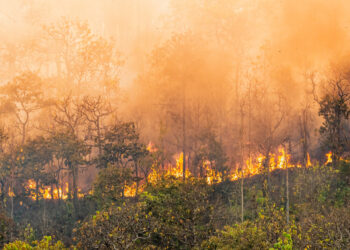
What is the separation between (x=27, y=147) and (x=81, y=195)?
791cm

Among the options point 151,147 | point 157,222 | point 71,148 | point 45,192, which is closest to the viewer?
point 157,222

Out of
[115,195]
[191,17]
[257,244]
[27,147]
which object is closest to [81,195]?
[27,147]

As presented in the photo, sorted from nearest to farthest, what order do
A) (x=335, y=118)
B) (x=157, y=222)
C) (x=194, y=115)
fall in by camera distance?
1. (x=157, y=222)
2. (x=335, y=118)
3. (x=194, y=115)

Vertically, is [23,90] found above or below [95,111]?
above

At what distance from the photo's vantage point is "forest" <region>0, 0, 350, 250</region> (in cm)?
3192

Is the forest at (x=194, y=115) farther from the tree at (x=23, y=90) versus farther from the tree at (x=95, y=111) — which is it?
the tree at (x=95, y=111)

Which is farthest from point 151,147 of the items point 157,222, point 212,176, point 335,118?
point 157,222

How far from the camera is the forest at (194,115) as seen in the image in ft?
105

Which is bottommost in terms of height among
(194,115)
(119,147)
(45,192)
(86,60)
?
(45,192)

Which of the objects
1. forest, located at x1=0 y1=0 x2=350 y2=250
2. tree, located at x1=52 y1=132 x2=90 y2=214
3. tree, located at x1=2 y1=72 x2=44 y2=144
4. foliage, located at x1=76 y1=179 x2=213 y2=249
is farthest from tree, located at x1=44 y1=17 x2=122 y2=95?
foliage, located at x1=76 y1=179 x2=213 y2=249

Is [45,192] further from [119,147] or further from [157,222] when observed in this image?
[157,222]

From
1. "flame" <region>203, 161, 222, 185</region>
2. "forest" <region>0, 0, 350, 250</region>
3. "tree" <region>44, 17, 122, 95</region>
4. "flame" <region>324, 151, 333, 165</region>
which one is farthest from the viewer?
"tree" <region>44, 17, 122, 95</region>

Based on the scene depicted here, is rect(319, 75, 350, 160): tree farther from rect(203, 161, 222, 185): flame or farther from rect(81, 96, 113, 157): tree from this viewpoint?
rect(81, 96, 113, 157): tree

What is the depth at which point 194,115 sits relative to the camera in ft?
143
